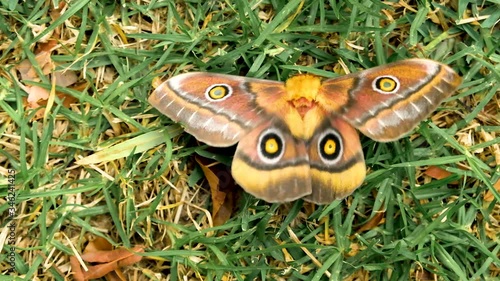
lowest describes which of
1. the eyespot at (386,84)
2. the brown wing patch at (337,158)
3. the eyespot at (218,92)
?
the brown wing patch at (337,158)

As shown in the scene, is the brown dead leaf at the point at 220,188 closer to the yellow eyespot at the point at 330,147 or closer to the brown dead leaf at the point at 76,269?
the yellow eyespot at the point at 330,147

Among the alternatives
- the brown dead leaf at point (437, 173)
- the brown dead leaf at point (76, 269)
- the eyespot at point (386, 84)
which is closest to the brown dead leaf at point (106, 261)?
the brown dead leaf at point (76, 269)

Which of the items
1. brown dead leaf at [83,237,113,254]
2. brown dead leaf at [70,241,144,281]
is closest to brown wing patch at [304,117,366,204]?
brown dead leaf at [70,241,144,281]

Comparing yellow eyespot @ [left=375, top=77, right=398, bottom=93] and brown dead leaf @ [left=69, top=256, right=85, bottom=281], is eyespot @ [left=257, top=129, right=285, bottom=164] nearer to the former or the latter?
yellow eyespot @ [left=375, top=77, right=398, bottom=93]

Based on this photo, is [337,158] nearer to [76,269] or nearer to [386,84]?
[386,84]

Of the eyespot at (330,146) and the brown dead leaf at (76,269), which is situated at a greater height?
the eyespot at (330,146)

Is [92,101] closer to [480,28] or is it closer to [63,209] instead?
[63,209]
